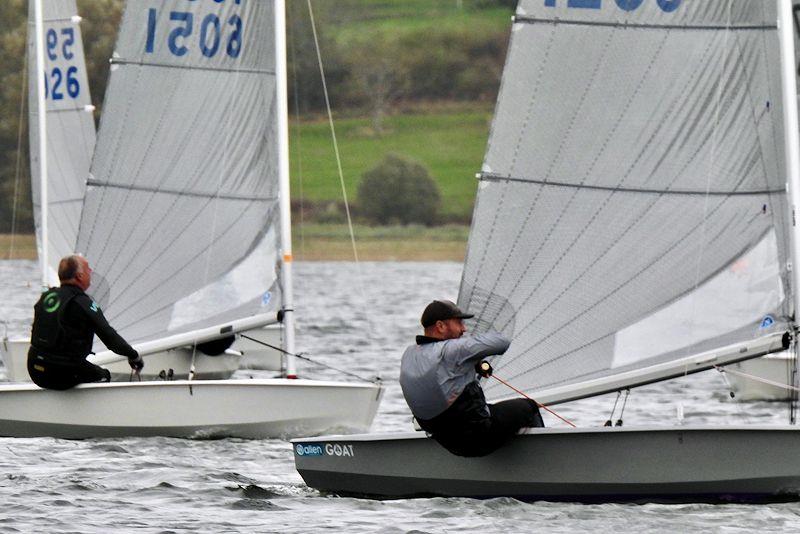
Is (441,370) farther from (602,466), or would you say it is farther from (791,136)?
(791,136)

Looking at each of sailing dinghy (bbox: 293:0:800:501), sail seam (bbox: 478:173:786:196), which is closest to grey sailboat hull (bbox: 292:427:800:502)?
sailing dinghy (bbox: 293:0:800:501)

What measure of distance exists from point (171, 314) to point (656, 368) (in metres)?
5.15

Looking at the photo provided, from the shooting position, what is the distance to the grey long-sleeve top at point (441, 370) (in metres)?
9.93

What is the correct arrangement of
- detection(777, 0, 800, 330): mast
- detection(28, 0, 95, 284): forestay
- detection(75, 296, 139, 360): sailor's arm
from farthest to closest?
detection(28, 0, 95, 284): forestay < detection(75, 296, 139, 360): sailor's arm < detection(777, 0, 800, 330): mast

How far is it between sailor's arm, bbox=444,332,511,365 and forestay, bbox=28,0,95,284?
38.1 feet

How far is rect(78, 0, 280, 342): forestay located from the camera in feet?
48.1

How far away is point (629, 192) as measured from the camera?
434 inches

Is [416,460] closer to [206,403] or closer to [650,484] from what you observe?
[650,484]

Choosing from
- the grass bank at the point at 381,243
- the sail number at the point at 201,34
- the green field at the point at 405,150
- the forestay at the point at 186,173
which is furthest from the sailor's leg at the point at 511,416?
the green field at the point at 405,150

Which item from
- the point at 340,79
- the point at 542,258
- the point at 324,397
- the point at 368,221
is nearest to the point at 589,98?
the point at 542,258

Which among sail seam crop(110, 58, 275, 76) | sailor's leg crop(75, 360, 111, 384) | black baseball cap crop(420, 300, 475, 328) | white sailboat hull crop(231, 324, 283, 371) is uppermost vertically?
sail seam crop(110, 58, 275, 76)

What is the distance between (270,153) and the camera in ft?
48.4

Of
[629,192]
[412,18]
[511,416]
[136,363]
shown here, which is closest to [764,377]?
[136,363]

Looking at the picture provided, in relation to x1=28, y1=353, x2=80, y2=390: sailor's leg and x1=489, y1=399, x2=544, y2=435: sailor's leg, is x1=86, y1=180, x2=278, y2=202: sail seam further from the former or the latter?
x1=489, y1=399, x2=544, y2=435: sailor's leg
